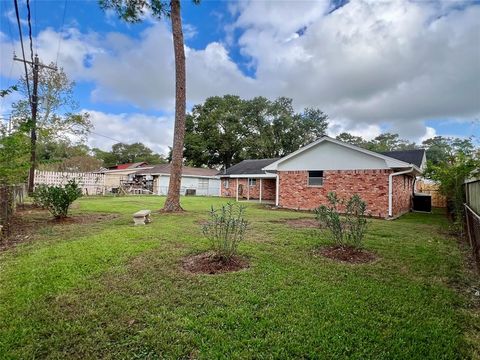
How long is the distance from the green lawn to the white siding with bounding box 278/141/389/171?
752 centimetres

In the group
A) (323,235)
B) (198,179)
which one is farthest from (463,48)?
(198,179)

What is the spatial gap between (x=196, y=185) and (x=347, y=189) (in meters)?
Answer: 20.9

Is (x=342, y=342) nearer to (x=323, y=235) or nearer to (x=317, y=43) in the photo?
(x=323, y=235)

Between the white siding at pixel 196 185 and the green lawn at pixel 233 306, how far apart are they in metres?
24.2

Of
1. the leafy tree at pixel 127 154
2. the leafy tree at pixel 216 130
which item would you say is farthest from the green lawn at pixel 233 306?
the leafy tree at pixel 127 154

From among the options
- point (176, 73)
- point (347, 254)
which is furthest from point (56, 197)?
point (347, 254)

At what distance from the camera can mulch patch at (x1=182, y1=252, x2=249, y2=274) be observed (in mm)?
4322

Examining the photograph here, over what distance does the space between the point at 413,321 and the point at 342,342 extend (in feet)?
3.21

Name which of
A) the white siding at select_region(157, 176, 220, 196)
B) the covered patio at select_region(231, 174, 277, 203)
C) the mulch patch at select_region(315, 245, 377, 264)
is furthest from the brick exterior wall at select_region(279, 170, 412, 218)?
the white siding at select_region(157, 176, 220, 196)

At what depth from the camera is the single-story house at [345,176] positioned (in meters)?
12.2

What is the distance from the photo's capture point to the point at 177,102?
1124 centimetres

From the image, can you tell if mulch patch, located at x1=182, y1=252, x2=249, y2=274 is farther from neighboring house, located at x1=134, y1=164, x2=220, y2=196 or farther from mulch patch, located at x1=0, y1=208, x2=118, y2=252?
neighboring house, located at x1=134, y1=164, x2=220, y2=196

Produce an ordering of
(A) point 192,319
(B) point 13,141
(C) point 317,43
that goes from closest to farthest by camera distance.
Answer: (A) point 192,319, (B) point 13,141, (C) point 317,43

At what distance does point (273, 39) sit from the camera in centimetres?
1277
